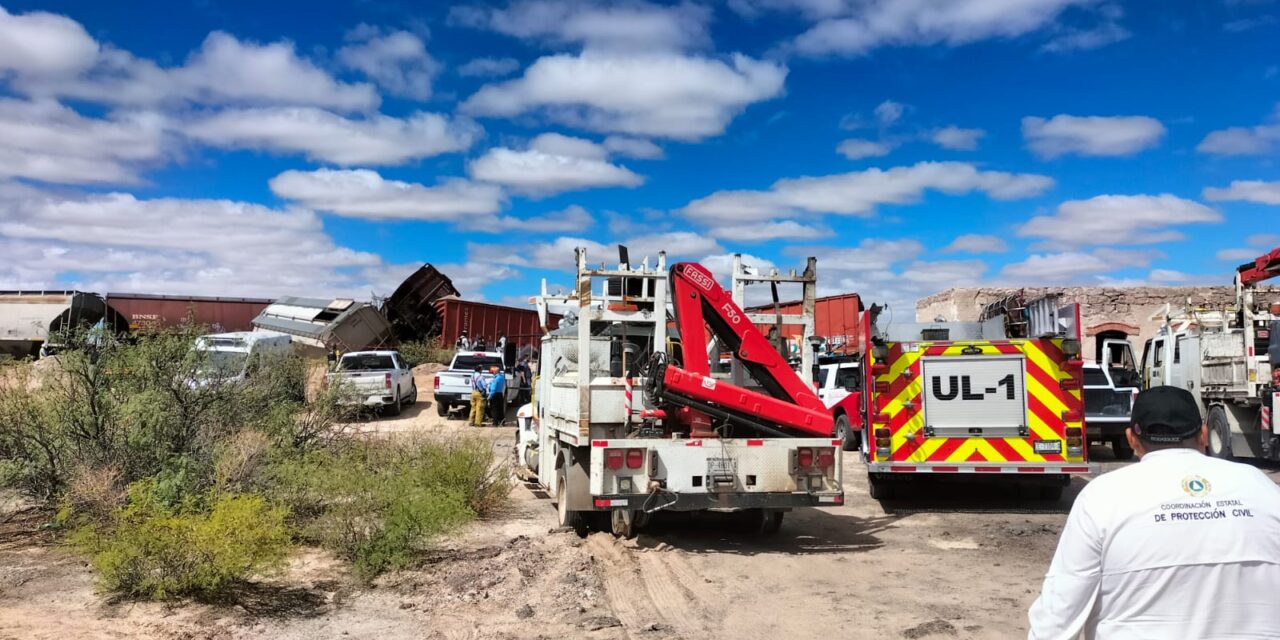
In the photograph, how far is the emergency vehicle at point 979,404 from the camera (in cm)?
1037

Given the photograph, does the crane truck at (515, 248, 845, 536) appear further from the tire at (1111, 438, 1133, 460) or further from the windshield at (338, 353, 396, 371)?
the windshield at (338, 353, 396, 371)

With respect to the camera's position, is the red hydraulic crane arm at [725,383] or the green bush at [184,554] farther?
the red hydraulic crane arm at [725,383]

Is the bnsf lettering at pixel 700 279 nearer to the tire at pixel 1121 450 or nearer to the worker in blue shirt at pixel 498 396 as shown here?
the tire at pixel 1121 450

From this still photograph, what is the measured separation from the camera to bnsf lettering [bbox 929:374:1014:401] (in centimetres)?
1053

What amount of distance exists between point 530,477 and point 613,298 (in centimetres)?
465

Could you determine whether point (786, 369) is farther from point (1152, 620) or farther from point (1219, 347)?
point (1219, 347)

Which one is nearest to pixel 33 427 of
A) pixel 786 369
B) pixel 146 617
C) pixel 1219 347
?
pixel 146 617

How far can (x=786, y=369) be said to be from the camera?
28.8ft

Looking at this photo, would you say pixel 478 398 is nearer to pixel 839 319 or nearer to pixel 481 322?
pixel 481 322

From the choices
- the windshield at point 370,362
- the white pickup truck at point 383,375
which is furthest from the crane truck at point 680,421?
the windshield at point 370,362

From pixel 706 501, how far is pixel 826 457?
3.92 ft

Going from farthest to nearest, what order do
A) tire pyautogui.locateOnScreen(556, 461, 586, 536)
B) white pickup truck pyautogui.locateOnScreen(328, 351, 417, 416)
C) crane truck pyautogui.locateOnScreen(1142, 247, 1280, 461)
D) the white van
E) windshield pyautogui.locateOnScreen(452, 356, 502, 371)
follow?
windshield pyautogui.locateOnScreen(452, 356, 502, 371)
white pickup truck pyautogui.locateOnScreen(328, 351, 417, 416)
crane truck pyautogui.locateOnScreen(1142, 247, 1280, 461)
the white van
tire pyautogui.locateOnScreen(556, 461, 586, 536)

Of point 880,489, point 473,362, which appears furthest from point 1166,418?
point 473,362

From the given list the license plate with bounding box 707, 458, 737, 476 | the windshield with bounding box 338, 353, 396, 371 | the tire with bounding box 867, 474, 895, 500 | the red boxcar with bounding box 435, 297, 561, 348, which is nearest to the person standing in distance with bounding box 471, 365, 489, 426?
the windshield with bounding box 338, 353, 396, 371
